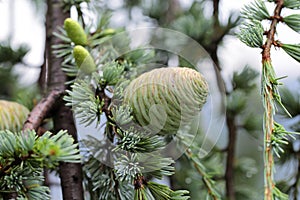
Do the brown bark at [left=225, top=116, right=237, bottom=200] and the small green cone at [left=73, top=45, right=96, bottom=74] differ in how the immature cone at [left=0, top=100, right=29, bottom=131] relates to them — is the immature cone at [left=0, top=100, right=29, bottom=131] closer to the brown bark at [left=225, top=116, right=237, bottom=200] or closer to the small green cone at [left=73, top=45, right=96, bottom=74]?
the small green cone at [left=73, top=45, right=96, bottom=74]

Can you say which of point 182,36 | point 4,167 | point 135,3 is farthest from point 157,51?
point 4,167

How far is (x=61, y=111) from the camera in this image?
372 millimetres

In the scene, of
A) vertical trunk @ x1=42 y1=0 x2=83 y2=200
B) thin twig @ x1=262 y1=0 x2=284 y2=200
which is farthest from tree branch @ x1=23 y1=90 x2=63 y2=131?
thin twig @ x1=262 y1=0 x2=284 y2=200

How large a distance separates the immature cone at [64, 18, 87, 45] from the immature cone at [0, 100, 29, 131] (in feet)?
0.22

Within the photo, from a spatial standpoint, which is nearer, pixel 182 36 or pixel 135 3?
pixel 182 36

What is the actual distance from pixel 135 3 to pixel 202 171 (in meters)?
0.34

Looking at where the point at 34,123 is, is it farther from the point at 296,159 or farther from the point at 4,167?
the point at 296,159

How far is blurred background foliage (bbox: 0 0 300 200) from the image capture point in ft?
1.54

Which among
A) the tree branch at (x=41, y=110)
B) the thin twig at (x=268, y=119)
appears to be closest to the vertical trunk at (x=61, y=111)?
the tree branch at (x=41, y=110)

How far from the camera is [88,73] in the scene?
34 centimetres

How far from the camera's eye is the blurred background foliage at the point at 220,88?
1.54 ft

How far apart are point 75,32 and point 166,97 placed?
112 millimetres

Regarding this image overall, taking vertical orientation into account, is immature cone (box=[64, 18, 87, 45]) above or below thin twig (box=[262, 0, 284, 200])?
above

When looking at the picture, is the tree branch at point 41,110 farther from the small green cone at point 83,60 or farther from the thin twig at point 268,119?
the thin twig at point 268,119
